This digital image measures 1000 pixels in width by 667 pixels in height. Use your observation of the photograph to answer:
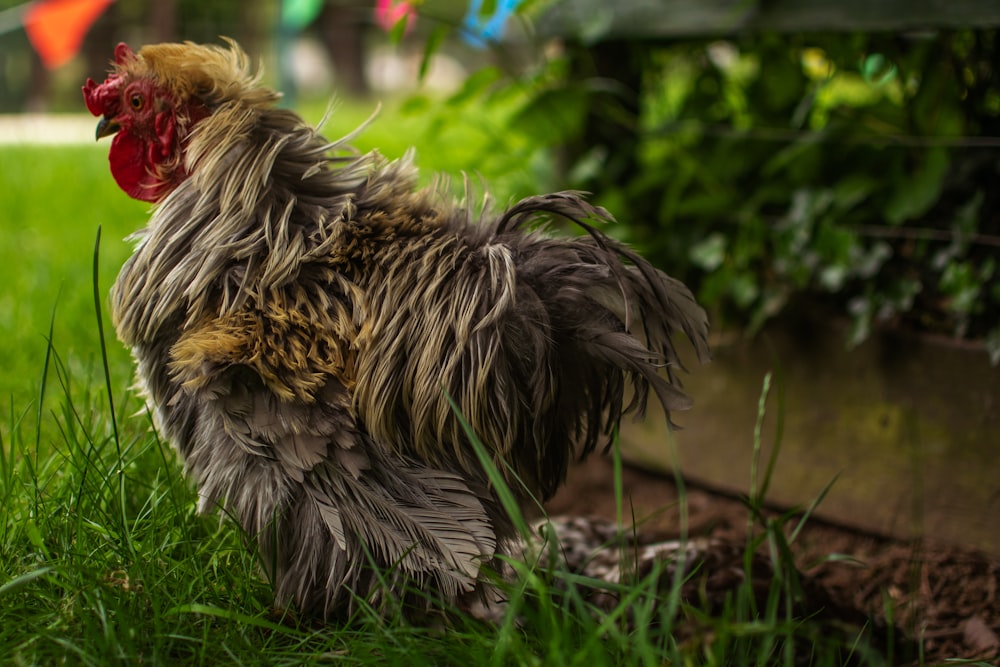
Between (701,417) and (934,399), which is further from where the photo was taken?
(701,417)

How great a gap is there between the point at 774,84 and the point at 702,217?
0.52 meters

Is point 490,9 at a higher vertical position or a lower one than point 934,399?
higher

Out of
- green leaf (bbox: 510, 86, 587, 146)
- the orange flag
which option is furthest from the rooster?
the orange flag

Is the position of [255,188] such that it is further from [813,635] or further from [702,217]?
[702,217]

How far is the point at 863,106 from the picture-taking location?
3107mm

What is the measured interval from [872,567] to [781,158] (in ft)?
4.30

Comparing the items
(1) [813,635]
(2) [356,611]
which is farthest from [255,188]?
(1) [813,635]

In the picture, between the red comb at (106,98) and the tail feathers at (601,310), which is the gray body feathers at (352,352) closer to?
the tail feathers at (601,310)

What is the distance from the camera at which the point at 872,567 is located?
2.77 metres

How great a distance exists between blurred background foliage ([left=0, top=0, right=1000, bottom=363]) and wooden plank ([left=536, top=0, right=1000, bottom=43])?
3.4 inches

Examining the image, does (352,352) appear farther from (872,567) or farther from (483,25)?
(872,567)

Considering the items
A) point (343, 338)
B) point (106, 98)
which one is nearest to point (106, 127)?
point (106, 98)

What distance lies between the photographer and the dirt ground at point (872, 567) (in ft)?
7.69

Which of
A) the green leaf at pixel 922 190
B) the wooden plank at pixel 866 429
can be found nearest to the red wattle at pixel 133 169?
the wooden plank at pixel 866 429
